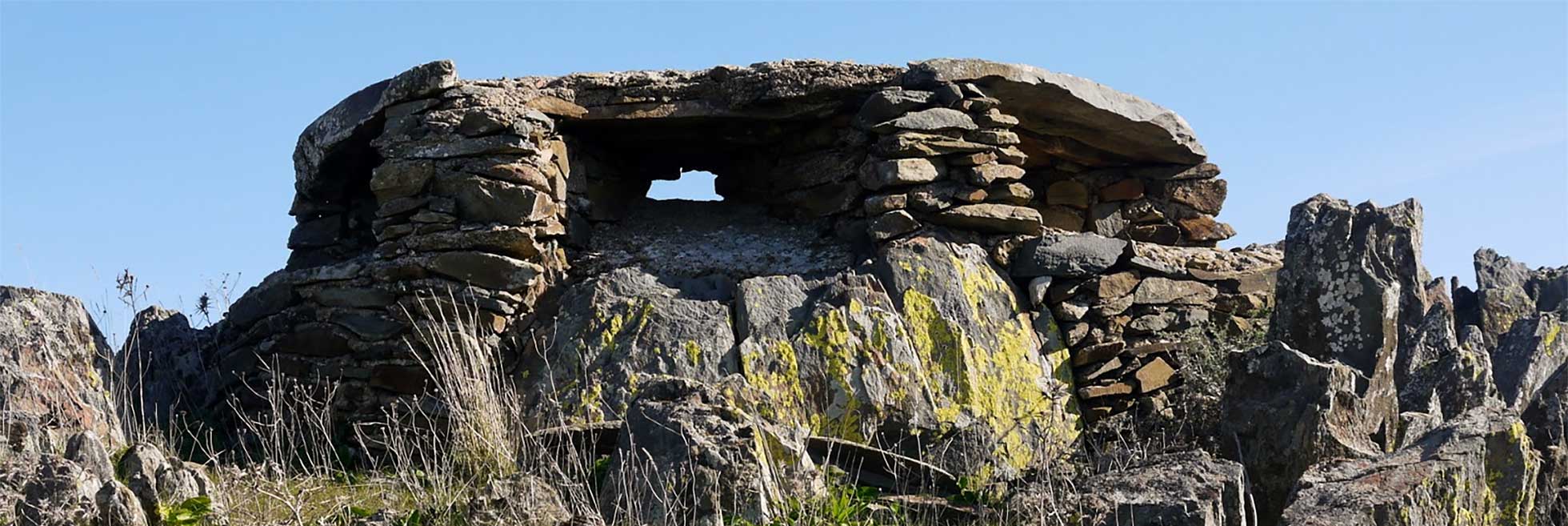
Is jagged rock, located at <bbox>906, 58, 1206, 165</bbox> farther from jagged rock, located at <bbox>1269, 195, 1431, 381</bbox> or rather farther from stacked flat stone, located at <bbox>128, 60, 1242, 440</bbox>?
jagged rock, located at <bbox>1269, 195, 1431, 381</bbox>

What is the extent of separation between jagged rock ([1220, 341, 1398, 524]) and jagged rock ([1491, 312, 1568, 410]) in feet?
4.30

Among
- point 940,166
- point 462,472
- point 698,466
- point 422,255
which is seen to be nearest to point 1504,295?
point 940,166

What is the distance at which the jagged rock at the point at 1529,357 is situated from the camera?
7.22 m

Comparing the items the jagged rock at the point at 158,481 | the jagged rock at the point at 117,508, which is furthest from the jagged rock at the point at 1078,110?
the jagged rock at the point at 117,508

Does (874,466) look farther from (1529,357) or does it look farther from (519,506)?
(1529,357)

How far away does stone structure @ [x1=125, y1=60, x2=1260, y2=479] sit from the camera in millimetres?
7148

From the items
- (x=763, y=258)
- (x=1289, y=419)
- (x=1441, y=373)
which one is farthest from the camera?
(x=763, y=258)

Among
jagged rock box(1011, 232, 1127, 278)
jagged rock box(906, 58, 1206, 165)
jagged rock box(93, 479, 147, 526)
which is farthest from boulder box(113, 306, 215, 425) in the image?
jagged rock box(1011, 232, 1127, 278)

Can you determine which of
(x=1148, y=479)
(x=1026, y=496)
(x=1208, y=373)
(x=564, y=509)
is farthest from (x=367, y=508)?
(x=1208, y=373)

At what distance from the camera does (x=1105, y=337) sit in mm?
7852

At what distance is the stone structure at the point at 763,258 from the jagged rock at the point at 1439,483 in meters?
1.81

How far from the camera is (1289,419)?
19.5 feet

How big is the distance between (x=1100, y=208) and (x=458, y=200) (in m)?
3.56

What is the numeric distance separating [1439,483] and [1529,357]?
257 cm
